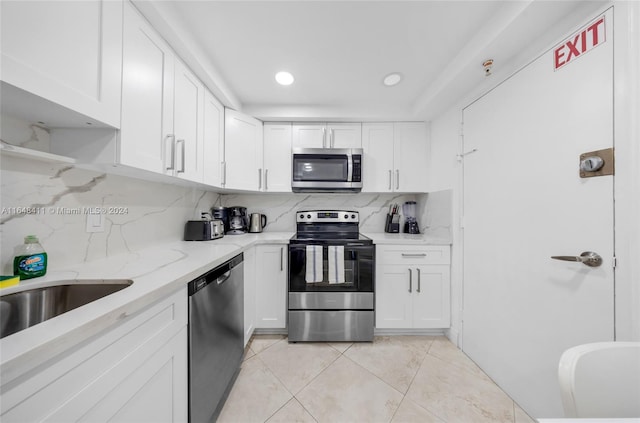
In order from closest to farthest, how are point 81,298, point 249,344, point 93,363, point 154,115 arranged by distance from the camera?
point 93,363 → point 81,298 → point 154,115 → point 249,344

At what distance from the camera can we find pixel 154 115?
115 centimetres

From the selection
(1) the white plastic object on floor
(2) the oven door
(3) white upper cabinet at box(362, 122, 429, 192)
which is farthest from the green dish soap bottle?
(3) white upper cabinet at box(362, 122, 429, 192)

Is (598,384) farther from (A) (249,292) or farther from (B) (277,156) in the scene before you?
(B) (277,156)

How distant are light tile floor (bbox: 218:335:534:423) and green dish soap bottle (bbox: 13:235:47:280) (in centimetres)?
118

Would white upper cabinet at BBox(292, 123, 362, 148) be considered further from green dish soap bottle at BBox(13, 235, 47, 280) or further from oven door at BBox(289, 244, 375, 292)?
green dish soap bottle at BBox(13, 235, 47, 280)

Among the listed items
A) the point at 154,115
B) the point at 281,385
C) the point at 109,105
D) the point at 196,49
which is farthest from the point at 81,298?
the point at 196,49

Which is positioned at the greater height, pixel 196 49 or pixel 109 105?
pixel 196 49

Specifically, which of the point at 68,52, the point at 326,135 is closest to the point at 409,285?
the point at 326,135

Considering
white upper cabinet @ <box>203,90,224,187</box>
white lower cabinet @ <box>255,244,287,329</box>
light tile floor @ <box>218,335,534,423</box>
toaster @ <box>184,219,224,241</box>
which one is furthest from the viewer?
white lower cabinet @ <box>255,244,287,329</box>

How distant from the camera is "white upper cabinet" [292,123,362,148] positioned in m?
2.30

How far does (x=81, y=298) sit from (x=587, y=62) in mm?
2441

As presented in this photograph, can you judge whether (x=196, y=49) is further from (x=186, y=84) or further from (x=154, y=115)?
(x=154, y=115)

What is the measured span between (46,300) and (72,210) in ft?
1.48

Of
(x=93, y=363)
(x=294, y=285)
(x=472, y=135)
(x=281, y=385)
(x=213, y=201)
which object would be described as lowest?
(x=281, y=385)
